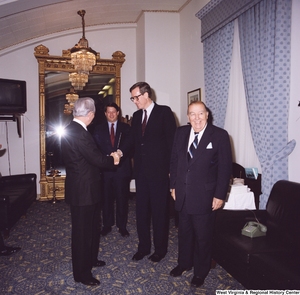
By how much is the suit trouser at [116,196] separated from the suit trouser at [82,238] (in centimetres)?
123

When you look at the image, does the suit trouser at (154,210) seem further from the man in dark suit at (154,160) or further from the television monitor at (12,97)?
the television monitor at (12,97)

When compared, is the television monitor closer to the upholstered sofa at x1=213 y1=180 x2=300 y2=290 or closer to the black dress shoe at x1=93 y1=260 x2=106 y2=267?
the black dress shoe at x1=93 y1=260 x2=106 y2=267

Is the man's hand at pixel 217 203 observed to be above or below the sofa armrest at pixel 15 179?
above

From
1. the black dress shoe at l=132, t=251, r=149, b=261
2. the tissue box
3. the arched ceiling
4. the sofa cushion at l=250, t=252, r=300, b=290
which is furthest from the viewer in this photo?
the arched ceiling

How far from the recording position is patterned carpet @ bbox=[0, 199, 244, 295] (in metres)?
2.43

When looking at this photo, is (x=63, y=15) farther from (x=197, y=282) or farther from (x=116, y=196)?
(x=197, y=282)

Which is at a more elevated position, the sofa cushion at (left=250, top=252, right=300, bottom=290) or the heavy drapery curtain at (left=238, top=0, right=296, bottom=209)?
the heavy drapery curtain at (left=238, top=0, right=296, bottom=209)

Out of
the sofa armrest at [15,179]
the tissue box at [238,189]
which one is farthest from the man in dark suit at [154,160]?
the sofa armrest at [15,179]

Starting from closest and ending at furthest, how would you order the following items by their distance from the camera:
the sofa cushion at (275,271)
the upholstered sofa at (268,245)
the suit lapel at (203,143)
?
the sofa cushion at (275,271), the upholstered sofa at (268,245), the suit lapel at (203,143)

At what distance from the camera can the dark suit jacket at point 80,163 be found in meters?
2.23

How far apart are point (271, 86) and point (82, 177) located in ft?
6.95

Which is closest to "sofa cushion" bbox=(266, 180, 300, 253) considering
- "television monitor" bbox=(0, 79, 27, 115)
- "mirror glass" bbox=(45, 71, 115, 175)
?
"mirror glass" bbox=(45, 71, 115, 175)

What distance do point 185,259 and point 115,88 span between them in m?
4.42

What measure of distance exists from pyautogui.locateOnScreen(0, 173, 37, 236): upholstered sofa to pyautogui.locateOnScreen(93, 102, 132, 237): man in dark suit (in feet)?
3.98
